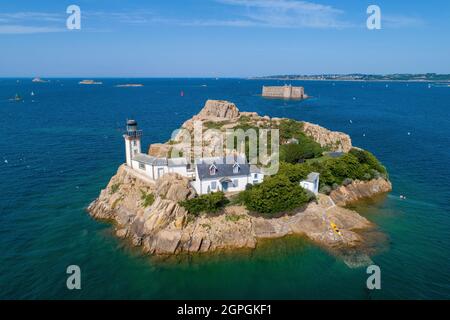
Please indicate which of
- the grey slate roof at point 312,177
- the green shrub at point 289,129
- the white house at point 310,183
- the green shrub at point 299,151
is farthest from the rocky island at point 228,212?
the green shrub at point 289,129

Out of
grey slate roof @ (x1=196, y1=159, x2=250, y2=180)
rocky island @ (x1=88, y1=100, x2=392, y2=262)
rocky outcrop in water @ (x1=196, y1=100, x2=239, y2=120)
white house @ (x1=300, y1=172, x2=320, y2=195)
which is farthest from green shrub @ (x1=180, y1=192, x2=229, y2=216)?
rocky outcrop in water @ (x1=196, y1=100, x2=239, y2=120)

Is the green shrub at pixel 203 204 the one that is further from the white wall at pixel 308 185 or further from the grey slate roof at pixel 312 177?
the grey slate roof at pixel 312 177

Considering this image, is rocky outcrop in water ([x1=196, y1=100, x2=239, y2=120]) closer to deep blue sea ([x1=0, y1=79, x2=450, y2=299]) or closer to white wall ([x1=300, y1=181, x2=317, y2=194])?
deep blue sea ([x1=0, y1=79, x2=450, y2=299])

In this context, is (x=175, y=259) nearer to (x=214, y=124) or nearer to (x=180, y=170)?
(x=180, y=170)

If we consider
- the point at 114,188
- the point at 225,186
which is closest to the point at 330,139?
the point at 225,186

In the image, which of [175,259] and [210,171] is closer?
[175,259]
